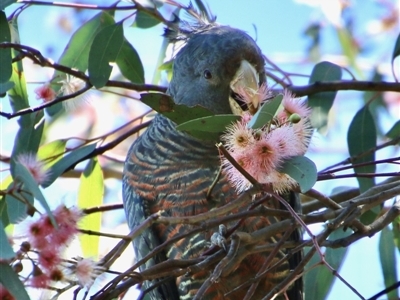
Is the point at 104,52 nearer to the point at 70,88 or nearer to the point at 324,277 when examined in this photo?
the point at 70,88

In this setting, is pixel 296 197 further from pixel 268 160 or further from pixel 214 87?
pixel 268 160

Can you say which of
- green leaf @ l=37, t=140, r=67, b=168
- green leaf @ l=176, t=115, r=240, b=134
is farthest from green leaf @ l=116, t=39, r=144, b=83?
green leaf @ l=176, t=115, r=240, b=134

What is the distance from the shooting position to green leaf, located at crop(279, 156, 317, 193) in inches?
65.0

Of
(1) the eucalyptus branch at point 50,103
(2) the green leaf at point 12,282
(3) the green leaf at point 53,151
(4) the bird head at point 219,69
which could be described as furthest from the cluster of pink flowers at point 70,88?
(2) the green leaf at point 12,282

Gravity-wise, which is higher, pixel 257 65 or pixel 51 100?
pixel 257 65

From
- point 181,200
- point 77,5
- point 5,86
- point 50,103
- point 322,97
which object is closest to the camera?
point 5,86

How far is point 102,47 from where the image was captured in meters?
2.74

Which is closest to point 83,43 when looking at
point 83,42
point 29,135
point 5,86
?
point 83,42

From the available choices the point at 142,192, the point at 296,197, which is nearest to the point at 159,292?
the point at 142,192

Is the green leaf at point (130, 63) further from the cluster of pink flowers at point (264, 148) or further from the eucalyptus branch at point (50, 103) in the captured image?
the cluster of pink flowers at point (264, 148)

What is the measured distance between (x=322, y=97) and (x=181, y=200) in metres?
0.79

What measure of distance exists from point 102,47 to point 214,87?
0.45 metres

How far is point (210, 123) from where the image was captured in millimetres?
1806

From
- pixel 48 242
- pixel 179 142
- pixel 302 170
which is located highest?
pixel 179 142
